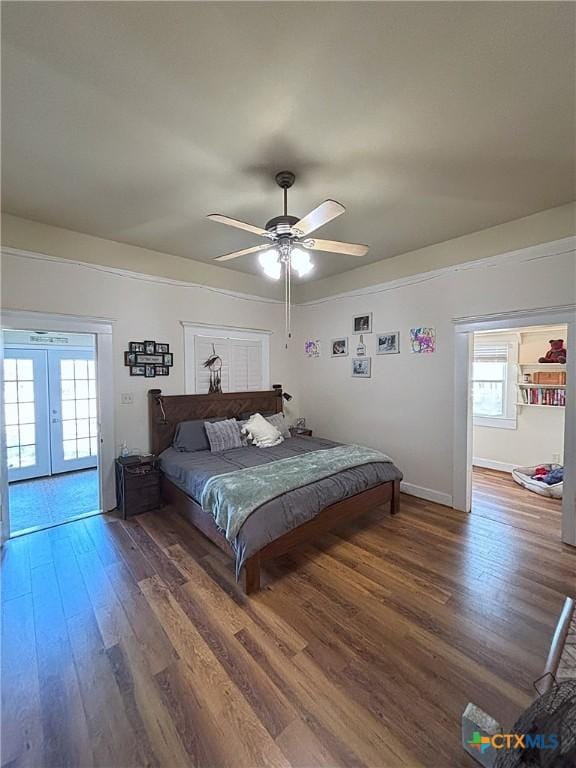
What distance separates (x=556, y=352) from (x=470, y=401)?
1945mm

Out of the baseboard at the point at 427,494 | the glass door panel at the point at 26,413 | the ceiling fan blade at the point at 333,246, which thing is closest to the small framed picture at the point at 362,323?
the ceiling fan blade at the point at 333,246

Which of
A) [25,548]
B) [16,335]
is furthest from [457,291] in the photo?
[16,335]

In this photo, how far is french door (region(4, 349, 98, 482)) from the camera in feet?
14.6

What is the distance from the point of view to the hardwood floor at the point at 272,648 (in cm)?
135

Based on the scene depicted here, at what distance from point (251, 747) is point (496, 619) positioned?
5.26 feet

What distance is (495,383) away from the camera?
5.10 metres

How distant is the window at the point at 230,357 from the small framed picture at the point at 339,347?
40.9 inches

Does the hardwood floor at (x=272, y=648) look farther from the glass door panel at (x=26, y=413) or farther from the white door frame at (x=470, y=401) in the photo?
the glass door panel at (x=26, y=413)

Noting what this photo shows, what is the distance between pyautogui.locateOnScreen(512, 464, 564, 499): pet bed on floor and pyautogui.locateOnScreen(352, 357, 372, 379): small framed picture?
246 centimetres

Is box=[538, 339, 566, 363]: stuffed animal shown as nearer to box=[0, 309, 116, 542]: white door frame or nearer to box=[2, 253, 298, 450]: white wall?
box=[2, 253, 298, 450]: white wall

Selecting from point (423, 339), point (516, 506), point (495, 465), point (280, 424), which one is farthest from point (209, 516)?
point (495, 465)

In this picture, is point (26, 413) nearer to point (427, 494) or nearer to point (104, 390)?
point (104, 390)

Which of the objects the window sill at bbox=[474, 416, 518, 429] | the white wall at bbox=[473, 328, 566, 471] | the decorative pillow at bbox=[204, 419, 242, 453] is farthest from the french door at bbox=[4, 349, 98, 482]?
the white wall at bbox=[473, 328, 566, 471]

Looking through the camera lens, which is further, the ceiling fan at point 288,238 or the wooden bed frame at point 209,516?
the wooden bed frame at point 209,516
